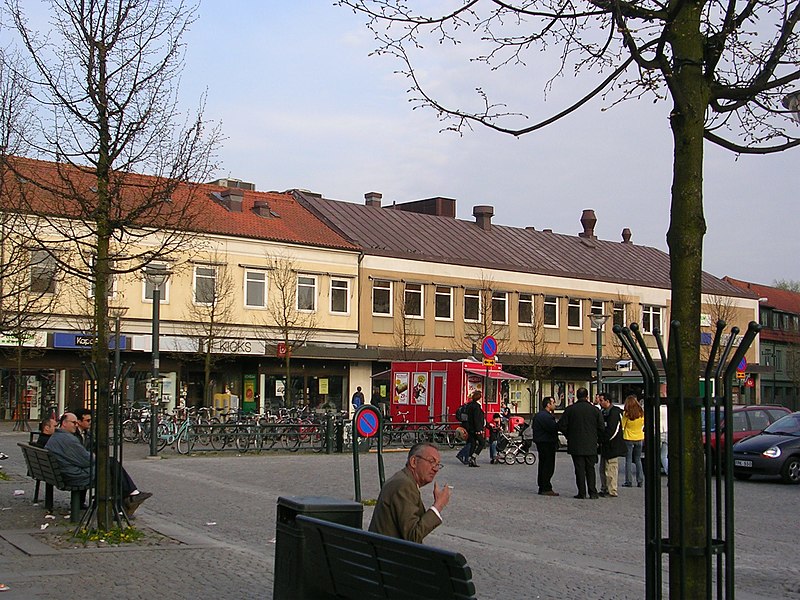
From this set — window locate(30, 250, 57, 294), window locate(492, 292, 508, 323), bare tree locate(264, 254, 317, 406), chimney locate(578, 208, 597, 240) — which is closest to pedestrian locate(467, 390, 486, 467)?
window locate(30, 250, 57, 294)

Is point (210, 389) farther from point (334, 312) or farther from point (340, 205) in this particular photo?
point (340, 205)

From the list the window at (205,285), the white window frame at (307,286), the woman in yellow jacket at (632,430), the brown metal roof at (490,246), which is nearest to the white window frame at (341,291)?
the white window frame at (307,286)

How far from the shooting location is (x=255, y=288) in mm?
49375

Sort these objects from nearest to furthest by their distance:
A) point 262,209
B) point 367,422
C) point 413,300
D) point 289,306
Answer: point 367,422 < point 289,306 < point 262,209 < point 413,300

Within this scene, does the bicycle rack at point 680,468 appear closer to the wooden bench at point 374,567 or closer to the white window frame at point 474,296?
the wooden bench at point 374,567

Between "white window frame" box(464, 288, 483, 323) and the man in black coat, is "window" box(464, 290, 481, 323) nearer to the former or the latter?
"white window frame" box(464, 288, 483, 323)

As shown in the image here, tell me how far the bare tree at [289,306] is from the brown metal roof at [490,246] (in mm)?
4016

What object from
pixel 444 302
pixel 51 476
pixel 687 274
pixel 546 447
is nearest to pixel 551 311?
pixel 444 302

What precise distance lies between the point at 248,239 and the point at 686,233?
4413cm

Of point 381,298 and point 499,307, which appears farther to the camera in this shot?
point 499,307

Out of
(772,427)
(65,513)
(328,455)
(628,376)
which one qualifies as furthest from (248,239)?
(65,513)

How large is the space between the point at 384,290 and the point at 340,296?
8.63 feet

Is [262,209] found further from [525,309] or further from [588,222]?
[588,222]

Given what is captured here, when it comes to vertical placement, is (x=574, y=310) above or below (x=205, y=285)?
below
